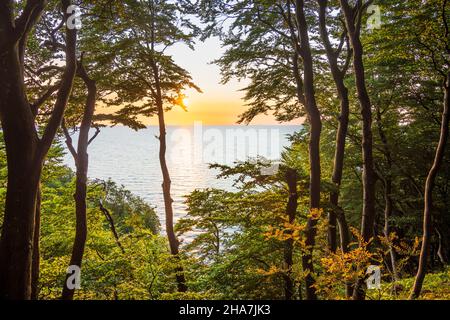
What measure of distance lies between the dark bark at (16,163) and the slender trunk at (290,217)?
5.03 m

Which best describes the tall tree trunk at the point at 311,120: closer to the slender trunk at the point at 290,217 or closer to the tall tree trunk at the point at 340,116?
the slender trunk at the point at 290,217

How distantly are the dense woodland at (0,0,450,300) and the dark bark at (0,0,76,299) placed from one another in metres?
0.02

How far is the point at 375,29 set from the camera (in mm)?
10008

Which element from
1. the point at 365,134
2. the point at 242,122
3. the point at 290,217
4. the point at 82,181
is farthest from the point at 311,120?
the point at 82,181

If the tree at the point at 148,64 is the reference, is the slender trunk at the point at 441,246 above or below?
below

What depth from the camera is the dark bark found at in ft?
15.8

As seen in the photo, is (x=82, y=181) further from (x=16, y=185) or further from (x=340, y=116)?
(x=340, y=116)

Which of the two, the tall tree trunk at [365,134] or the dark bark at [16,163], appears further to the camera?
the tall tree trunk at [365,134]

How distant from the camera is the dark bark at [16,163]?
4.82 metres

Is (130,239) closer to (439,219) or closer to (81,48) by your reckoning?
(81,48)

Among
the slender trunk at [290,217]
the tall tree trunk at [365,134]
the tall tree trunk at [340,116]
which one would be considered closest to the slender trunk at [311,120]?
the slender trunk at [290,217]

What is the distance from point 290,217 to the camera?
7.44m
